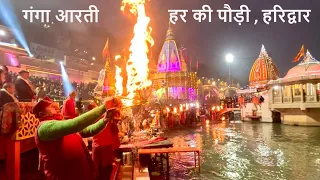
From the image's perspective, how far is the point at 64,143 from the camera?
8.86 feet

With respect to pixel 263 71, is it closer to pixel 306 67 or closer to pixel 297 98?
pixel 306 67

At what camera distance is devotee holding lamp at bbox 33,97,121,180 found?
2408mm

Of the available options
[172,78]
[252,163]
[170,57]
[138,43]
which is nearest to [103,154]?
[138,43]

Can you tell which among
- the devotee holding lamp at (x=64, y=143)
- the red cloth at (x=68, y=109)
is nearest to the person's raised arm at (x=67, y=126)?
the devotee holding lamp at (x=64, y=143)

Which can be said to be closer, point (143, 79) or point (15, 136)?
point (15, 136)

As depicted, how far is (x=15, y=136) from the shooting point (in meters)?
4.61

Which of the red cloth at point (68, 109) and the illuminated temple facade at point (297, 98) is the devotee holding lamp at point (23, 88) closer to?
→ the red cloth at point (68, 109)

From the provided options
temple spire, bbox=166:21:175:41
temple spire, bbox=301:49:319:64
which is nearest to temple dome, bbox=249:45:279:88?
temple spire, bbox=301:49:319:64

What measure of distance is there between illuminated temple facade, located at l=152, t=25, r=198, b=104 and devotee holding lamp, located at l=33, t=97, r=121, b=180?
35.6 metres

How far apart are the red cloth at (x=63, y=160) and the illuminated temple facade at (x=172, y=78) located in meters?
35.6

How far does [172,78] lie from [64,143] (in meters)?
38.2

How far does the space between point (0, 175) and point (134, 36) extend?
8698 mm

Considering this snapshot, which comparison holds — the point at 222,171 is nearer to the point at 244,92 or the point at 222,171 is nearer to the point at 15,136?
the point at 15,136

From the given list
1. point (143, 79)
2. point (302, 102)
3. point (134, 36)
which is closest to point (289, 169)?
point (143, 79)
